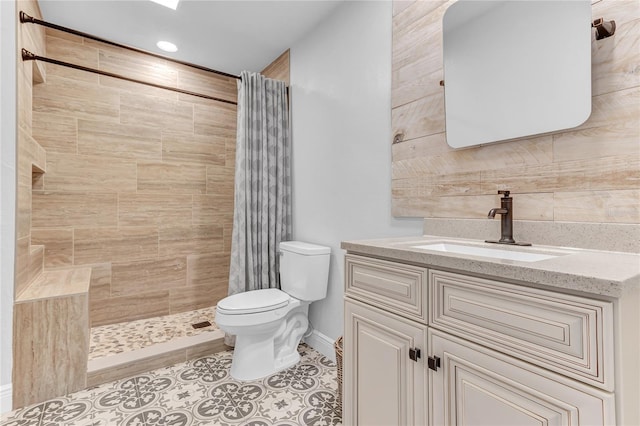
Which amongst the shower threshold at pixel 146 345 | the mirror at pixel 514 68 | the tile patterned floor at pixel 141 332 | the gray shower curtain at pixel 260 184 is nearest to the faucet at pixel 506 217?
the mirror at pixel 514 68

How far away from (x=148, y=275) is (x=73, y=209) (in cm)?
78

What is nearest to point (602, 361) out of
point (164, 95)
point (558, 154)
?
point (558, 154)

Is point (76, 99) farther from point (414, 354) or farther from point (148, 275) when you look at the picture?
point (414, 354)

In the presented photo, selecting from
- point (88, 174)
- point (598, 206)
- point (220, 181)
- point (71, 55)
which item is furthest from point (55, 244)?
point (598, 206)

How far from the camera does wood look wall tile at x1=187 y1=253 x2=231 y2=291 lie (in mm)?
2938

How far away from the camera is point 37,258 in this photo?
2.12 meters

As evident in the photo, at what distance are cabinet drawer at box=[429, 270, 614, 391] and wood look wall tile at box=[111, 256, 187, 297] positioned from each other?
101 inches

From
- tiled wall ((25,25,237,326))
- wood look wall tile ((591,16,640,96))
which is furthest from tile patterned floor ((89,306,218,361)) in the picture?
wood look wall tile ((591,16,640,96))

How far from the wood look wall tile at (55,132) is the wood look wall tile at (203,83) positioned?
90cm

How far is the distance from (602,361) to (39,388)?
2.41m

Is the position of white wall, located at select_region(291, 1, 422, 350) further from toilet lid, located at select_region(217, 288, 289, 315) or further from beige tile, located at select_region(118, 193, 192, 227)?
beige tile, located at select_region(118, 193, 192, 227)

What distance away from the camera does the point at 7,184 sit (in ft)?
5.25

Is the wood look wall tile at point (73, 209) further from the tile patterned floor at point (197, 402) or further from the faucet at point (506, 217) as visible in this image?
the faucet at point (506, 217)

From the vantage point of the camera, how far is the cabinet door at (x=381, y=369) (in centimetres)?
96
